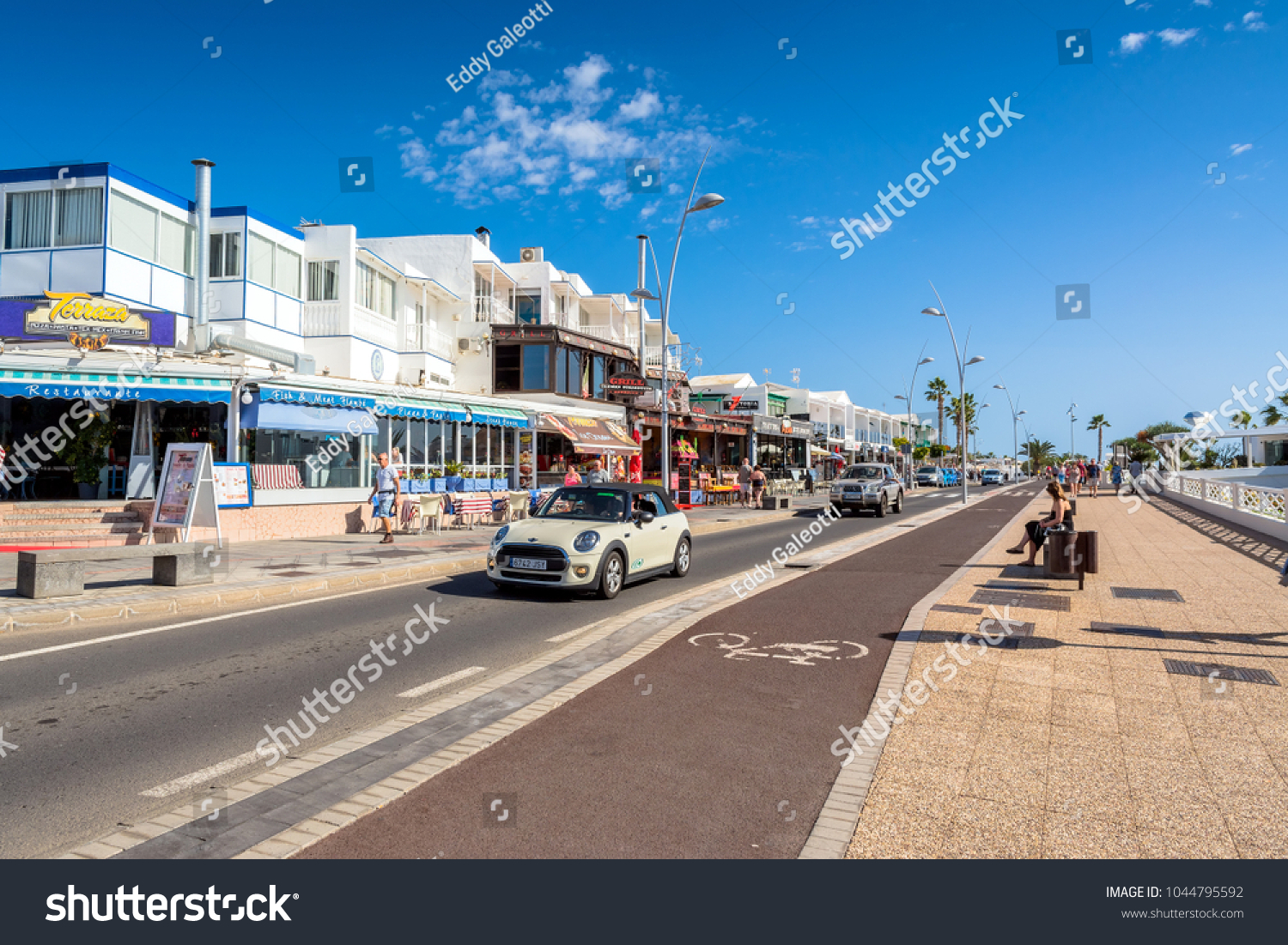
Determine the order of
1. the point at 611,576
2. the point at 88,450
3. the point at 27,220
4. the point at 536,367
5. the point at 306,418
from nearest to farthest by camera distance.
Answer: the point at 611,576, the point at 88,450, the point at 306,418, the point at 27,220, the point at 536,367

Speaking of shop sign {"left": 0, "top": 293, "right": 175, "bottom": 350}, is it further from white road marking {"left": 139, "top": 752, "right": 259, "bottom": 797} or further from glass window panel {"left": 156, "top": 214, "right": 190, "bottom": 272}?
white road marking {"left": 139, "top": 752, "right": 259, "bottom": 797}

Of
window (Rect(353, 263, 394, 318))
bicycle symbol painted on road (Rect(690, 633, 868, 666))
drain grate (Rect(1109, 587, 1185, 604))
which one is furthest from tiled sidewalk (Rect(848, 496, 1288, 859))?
window (Rect(353, 263, 394, 318))

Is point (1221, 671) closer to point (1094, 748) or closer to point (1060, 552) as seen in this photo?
point (1094, 748)

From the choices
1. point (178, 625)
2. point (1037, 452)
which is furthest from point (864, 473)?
point (1037, 452)

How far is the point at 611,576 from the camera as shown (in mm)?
10695

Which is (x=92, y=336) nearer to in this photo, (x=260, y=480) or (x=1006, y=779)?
(x=260, y=480)

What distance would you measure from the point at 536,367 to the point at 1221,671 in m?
Answer: 29.2

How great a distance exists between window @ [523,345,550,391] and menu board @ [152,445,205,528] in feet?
65.2

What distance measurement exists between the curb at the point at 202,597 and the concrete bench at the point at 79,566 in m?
0.24

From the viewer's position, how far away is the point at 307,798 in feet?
13.2

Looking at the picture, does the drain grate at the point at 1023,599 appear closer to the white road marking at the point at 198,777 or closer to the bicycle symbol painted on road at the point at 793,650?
the bicycle symbol painted on road at the point at 793,650

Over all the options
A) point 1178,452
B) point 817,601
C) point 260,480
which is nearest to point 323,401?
point 260,480
